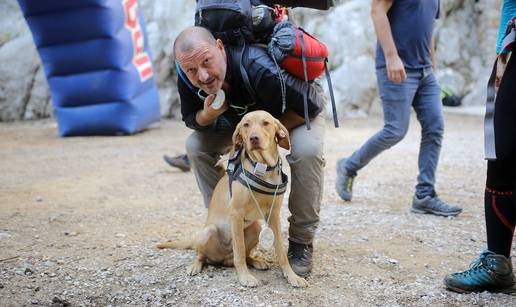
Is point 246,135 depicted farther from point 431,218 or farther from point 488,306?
point 431,218

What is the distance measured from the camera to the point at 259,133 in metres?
2.47

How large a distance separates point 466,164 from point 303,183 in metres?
3.66

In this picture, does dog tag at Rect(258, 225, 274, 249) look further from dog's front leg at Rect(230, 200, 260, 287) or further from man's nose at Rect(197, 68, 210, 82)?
man's nose at Rect(197, 68, 210, 82)

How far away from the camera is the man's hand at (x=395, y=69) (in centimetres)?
361

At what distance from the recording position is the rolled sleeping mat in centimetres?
778

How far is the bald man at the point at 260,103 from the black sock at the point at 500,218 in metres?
0.82

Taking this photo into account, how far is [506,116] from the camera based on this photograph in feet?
7.66

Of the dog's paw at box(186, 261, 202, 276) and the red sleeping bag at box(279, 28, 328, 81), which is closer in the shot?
the red sleeping bag at box(279, 28, 328, 81)

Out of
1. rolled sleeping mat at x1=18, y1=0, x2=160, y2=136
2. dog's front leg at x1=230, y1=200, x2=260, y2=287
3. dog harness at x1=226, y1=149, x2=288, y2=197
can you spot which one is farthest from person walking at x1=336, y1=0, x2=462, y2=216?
rolled sleeping mat at x1=18, y1=0, x2=160, y2=136

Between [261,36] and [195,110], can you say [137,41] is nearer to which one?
[195,110]

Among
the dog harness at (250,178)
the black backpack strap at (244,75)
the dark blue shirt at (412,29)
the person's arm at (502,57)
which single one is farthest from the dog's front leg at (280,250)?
the dark blue shirt at (412,29)

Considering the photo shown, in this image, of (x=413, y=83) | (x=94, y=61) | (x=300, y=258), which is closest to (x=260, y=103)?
(x=300, y=258)

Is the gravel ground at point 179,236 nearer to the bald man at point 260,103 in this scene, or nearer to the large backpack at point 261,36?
the bald man at point 260,103

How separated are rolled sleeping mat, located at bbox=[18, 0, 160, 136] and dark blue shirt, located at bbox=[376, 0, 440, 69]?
519cm
